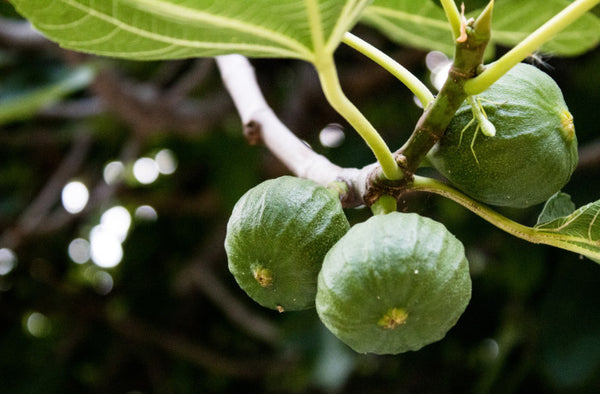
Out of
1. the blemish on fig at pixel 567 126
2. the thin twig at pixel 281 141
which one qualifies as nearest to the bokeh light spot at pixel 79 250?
the thin twig at pixel 281 141

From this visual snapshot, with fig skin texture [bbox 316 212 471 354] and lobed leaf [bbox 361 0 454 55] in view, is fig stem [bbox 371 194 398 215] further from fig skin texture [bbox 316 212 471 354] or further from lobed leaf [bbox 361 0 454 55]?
lobed leaf [bbox 361 0 454 55]

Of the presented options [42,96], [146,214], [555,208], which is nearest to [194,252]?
[146,214]

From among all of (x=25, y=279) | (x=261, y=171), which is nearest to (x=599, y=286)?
(x=261, y=171)

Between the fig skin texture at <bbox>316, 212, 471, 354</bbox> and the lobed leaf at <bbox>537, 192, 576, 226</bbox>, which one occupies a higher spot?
the fig skin texture at <bbox>316, 212, 471, 354</bbox>

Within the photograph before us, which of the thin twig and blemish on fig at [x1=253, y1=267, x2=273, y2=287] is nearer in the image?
blemish on fig at [x1=253, y1=267, x2=273, y2=287]

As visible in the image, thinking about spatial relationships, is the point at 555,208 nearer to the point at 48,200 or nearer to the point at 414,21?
the point at 414,21

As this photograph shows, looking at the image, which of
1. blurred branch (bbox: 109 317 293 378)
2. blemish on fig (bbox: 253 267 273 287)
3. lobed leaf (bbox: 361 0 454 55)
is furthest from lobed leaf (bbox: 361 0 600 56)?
blurred branch (bbox: 109 317 293 378)

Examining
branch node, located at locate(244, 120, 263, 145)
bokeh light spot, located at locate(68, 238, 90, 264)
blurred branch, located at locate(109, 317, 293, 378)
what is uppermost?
branch node, located at locate(244, 120, 263, 145)
